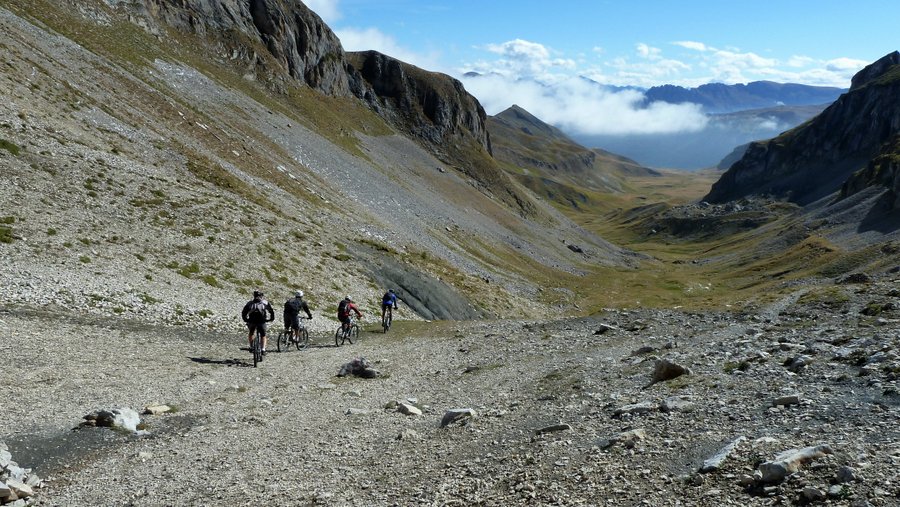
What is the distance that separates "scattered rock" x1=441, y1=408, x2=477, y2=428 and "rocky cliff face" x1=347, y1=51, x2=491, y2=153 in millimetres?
145563

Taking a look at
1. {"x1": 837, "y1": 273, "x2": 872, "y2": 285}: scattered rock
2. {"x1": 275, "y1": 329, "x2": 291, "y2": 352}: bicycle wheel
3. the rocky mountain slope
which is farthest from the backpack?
{"x1": 837, "y1": 273, "x2": 872, "y2": 285}: scattered rock

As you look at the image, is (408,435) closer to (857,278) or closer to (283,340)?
(283,340)

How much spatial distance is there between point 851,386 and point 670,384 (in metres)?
4.40

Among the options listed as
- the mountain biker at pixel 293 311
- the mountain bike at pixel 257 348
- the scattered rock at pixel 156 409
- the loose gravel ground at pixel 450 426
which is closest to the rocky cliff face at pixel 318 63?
the mountain biker at pixel 293 311

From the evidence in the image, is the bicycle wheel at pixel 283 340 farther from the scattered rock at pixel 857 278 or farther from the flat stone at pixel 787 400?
the scattered rock at pixel 857 278

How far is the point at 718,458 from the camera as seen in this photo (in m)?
11.0

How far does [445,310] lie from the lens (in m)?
47.4

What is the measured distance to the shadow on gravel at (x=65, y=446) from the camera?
13.1 metres

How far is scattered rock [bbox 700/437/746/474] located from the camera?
10.8 m

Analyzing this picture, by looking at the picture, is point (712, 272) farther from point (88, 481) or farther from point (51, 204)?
point (88, 481)

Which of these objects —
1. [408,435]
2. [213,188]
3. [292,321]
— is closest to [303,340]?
[292,321]

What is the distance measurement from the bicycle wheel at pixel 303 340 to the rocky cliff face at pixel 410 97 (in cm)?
13159

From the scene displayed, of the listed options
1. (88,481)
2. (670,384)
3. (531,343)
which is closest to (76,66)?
(531,343)

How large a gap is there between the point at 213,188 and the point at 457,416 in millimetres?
38083
